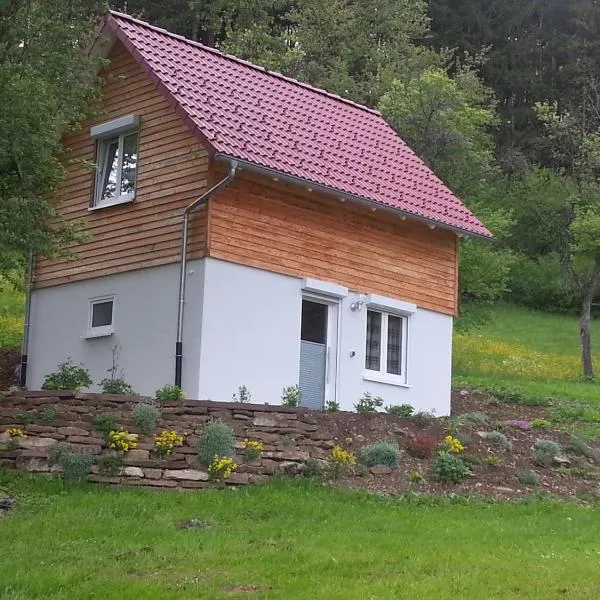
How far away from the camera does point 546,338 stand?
136ft

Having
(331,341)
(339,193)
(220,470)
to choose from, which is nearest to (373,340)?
(331,341)

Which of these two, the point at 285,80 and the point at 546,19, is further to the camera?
the point at 546,19

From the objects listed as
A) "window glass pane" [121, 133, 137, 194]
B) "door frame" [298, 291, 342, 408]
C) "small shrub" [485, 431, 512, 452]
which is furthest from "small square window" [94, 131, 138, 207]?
"small shrub" [485, 431, 512, 452]

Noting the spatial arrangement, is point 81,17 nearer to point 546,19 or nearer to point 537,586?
point 537,586

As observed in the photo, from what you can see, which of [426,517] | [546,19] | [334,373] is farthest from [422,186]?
[546,19]

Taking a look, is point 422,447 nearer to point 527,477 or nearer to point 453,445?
point 453,445

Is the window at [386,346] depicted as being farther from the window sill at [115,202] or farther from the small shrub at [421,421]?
the window sill at [115,202]

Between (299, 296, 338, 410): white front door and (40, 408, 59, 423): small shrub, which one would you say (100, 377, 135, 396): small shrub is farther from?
(299, 296, 338, 410): white front door

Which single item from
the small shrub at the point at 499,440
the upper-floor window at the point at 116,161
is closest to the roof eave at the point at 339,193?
the upper-floor window at the point at 116,161

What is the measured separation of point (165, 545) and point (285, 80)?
13592 mm

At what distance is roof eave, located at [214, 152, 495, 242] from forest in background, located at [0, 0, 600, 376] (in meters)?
2.67

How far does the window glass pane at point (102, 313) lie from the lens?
18047 millimetres

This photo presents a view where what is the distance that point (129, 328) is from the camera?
57.2 feet

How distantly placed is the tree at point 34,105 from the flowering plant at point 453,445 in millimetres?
6568
